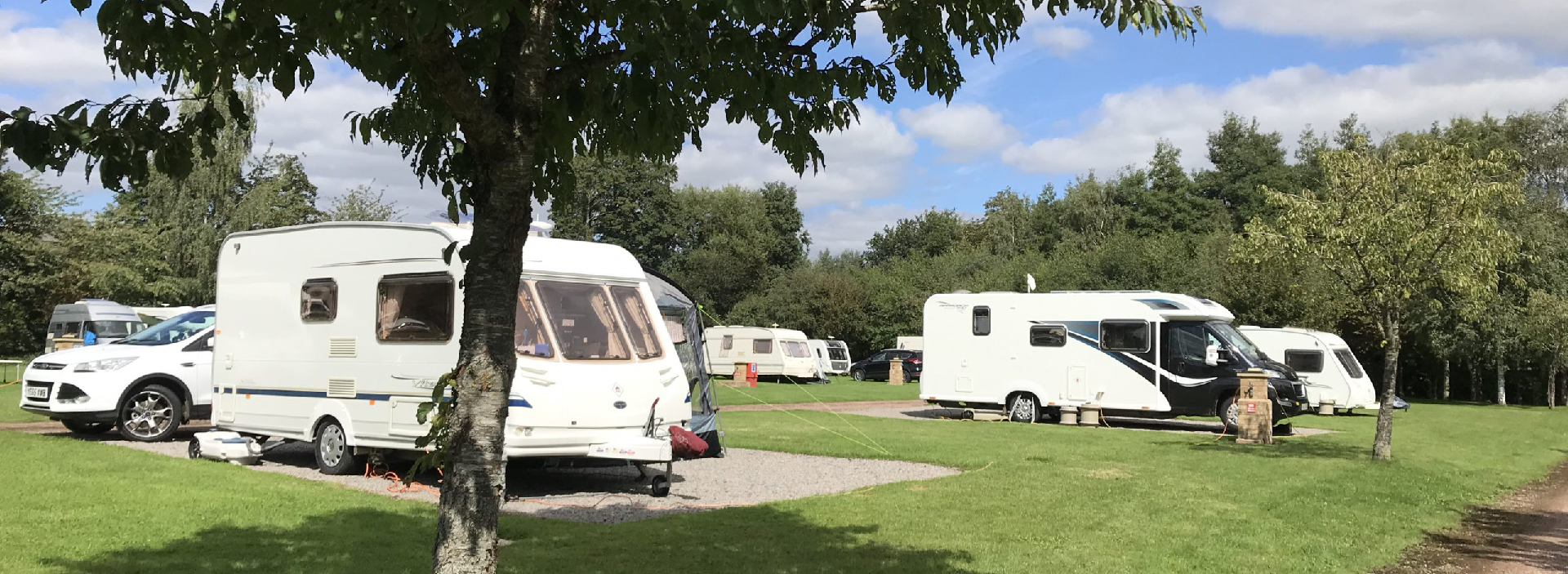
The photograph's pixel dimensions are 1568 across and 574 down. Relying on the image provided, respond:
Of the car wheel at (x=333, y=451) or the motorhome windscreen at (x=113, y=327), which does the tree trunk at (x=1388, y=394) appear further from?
the motorhome windscreen at (x=113, y=327)

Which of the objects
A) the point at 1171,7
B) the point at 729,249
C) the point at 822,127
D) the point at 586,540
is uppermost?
the point at 729,249

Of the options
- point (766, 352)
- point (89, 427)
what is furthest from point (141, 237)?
point (89, 427)

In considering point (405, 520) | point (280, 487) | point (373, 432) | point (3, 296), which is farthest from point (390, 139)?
point (3, 296)

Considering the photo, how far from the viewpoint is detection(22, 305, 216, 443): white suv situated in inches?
523

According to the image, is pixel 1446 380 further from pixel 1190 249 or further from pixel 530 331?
pixel 530 331

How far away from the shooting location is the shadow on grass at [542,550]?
6.46 metres

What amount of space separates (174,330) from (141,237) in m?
33.1

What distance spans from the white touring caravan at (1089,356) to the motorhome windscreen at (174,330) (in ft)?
42.5

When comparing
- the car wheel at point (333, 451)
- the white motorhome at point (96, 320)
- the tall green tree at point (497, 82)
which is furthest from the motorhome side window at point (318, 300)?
the white motorhome at point (96, 320)

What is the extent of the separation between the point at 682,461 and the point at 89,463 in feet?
19.5

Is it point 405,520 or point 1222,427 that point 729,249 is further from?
point 405,520

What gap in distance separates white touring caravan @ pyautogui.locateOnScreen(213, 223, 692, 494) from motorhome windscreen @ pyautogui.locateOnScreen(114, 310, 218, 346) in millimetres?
2762

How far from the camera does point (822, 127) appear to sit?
449 centimetres

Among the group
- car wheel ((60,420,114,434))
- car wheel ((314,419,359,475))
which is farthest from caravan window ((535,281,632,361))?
car wheel ((60,420,114,434))
